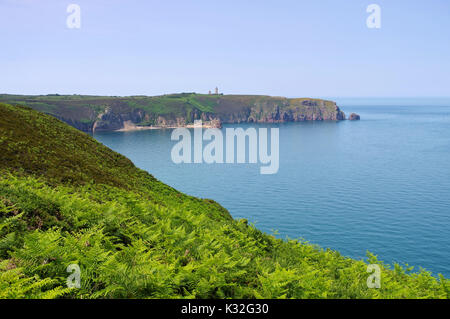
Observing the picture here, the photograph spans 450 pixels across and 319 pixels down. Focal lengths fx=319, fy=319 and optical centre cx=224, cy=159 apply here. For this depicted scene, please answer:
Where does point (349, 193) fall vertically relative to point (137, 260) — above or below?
below

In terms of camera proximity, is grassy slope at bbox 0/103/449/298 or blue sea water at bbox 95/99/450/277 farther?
blue sea water at bbox 95/99/450/277

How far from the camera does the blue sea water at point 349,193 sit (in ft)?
171

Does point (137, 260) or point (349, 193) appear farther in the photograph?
point (349, 193)

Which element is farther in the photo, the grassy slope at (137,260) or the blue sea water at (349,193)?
the blue sea water at (349,193)

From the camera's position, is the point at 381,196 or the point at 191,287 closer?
the point at 191,287

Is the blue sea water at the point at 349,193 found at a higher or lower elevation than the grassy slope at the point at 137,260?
lower

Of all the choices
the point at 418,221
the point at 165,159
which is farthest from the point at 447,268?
the point at 165,159

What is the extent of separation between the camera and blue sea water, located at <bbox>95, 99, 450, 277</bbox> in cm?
5200

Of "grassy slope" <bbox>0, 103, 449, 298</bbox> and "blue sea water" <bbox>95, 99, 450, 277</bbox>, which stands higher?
"grassy slope" <bbox>0, 103, 449, 298</bbox>

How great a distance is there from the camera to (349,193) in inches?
3056

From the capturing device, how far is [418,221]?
58.8 m
